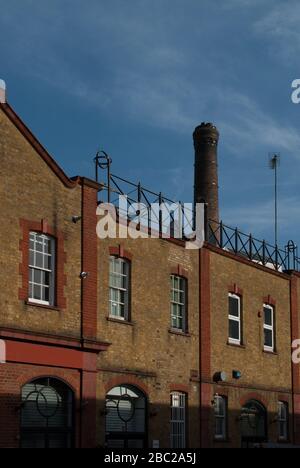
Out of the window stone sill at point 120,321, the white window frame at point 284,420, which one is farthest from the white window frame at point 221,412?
the window stone sill at point 120,321

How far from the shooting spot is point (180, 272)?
28234 mm

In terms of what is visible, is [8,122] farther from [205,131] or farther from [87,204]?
[205,131]

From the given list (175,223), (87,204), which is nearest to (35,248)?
(87,204)

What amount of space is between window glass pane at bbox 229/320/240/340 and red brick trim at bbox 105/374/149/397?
5.81 meters

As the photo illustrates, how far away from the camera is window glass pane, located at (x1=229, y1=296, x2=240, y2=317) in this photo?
3107 cm

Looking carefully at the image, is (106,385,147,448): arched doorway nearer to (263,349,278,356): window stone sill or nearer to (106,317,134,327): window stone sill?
(106,317,134,327): window stone sill

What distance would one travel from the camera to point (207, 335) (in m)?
29.0

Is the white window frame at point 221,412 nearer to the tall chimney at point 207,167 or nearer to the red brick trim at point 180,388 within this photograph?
the red brick trim at point 180,388

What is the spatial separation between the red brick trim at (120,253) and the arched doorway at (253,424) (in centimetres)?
849

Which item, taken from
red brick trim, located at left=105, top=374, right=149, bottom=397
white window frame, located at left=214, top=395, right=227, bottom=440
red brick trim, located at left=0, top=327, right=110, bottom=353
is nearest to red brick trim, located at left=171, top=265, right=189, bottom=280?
red brick trim, located at left=105, top=374, right=149, bottom=397

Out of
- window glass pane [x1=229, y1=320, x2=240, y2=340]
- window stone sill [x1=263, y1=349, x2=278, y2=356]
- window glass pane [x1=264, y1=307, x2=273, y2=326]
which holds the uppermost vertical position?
window glass pane [x1=264, y1=307, x2=273, y2=326]

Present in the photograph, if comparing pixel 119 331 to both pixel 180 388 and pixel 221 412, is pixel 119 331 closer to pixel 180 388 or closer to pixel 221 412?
pixel 180 388

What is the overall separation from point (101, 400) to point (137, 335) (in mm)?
2604

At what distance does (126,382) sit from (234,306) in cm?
732
